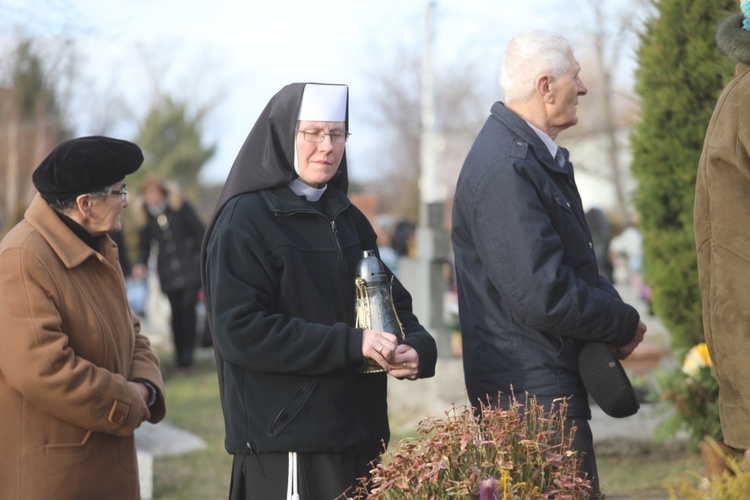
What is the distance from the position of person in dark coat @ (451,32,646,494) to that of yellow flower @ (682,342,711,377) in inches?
94.0

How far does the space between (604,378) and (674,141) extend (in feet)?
9.42

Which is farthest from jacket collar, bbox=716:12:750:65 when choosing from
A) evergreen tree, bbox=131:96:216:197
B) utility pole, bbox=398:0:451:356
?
evergreen tree, bbox=131:96:216:197

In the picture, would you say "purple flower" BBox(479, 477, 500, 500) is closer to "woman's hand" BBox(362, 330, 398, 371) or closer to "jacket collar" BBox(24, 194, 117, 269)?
"woman's hand" BBox(362, 330, 398, 371)

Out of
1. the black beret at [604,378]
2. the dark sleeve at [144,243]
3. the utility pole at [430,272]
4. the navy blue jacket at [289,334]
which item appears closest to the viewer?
the navy blue jacket at [289,334]

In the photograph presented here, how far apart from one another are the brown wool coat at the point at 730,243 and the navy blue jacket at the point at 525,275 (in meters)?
0.31

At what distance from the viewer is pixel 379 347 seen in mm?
3242

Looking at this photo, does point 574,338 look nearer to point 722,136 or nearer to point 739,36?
point 722,136

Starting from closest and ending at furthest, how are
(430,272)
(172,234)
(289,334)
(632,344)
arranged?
(289,334) → (632,344) → (430,272) → (172,234)

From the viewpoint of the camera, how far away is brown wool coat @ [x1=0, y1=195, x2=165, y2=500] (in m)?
3.48

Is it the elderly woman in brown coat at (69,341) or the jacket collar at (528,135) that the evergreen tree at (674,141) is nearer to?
the jacket collar at (528,135)

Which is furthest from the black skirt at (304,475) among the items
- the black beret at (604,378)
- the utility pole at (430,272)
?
A: the utility pole at (430,272)

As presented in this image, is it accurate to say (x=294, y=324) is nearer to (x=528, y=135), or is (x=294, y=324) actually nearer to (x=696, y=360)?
(x=528, y=135)

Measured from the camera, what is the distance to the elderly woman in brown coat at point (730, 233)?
3.39 meters

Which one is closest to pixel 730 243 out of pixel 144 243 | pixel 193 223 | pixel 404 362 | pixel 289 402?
pixel 404 362
